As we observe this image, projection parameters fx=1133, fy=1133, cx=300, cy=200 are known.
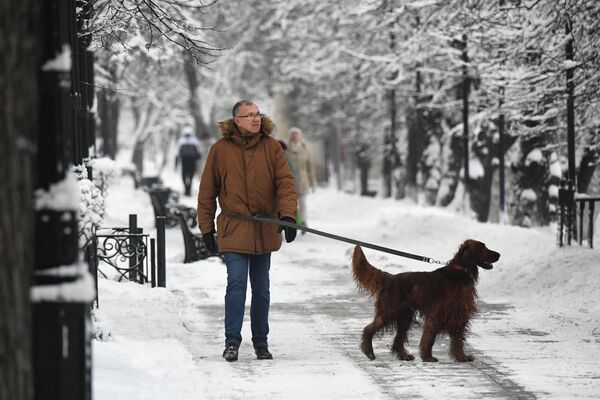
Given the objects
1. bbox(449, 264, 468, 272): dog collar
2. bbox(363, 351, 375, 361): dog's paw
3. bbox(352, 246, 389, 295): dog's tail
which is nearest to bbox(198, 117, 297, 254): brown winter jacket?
bbox(352, 246, 389, 295): dog's tail

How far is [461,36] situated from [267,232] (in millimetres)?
13798

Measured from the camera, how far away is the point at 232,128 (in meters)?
8.58

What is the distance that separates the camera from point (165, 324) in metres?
9.44

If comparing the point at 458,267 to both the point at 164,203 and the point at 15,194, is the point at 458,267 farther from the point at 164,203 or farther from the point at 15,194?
the point at 164,203

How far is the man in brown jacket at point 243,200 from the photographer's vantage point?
8445 millimetres

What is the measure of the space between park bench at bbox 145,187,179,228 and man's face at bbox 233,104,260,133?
12.8ft

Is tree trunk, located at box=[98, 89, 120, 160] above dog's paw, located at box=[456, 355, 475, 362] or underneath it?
above

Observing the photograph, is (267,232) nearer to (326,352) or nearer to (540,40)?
(326,352)

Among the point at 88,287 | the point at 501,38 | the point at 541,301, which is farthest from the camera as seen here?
the point at 501,38

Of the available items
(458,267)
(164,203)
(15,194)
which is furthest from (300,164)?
(15,194)

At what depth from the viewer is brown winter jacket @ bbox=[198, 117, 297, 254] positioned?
8422mm

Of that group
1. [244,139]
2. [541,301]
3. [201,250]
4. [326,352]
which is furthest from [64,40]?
[201,250]

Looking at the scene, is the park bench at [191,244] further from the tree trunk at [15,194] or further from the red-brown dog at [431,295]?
the tree trunk at [15,194]

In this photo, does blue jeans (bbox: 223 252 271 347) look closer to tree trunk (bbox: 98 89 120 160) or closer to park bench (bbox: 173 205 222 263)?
park bench (bbox: 173 205 222 263)
